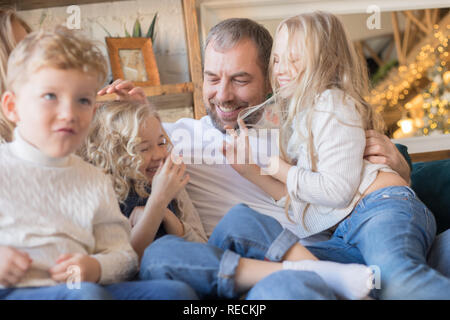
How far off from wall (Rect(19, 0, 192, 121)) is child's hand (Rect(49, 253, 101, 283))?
1.07 m

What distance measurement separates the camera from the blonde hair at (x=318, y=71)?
97 centimetres

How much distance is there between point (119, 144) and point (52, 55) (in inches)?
9.5

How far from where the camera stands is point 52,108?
63 cm

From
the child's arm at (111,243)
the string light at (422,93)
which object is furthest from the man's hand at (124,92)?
the string light at (422,93)

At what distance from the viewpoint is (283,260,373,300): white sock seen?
27.5 inches

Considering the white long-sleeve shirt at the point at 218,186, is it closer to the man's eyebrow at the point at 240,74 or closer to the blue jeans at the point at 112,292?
the man's eyebrow at the point at 240,74

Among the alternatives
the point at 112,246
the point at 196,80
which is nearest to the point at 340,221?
the point at 112,246

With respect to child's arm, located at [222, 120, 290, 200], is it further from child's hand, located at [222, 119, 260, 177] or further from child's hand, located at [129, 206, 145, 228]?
child's hand, located at [129, 206, 145, 228]

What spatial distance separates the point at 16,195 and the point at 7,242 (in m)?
0.06

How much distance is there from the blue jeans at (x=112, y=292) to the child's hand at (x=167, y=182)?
0.64ft

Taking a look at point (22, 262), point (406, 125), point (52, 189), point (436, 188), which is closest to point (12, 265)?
point (22, 262)

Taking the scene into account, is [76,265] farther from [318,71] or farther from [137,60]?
[137,60]

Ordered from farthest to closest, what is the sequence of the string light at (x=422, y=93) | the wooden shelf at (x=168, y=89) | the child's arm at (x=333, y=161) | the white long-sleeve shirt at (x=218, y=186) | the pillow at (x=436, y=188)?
the string light at (x=422, y=93) → the wooden shelf at (x=168, y=89) → the pillow at (x=436, y=188) → the white long-sleeve shirt at (x=218, y=186) → the child's arm at (x=333, y=161)

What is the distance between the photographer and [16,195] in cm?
63
